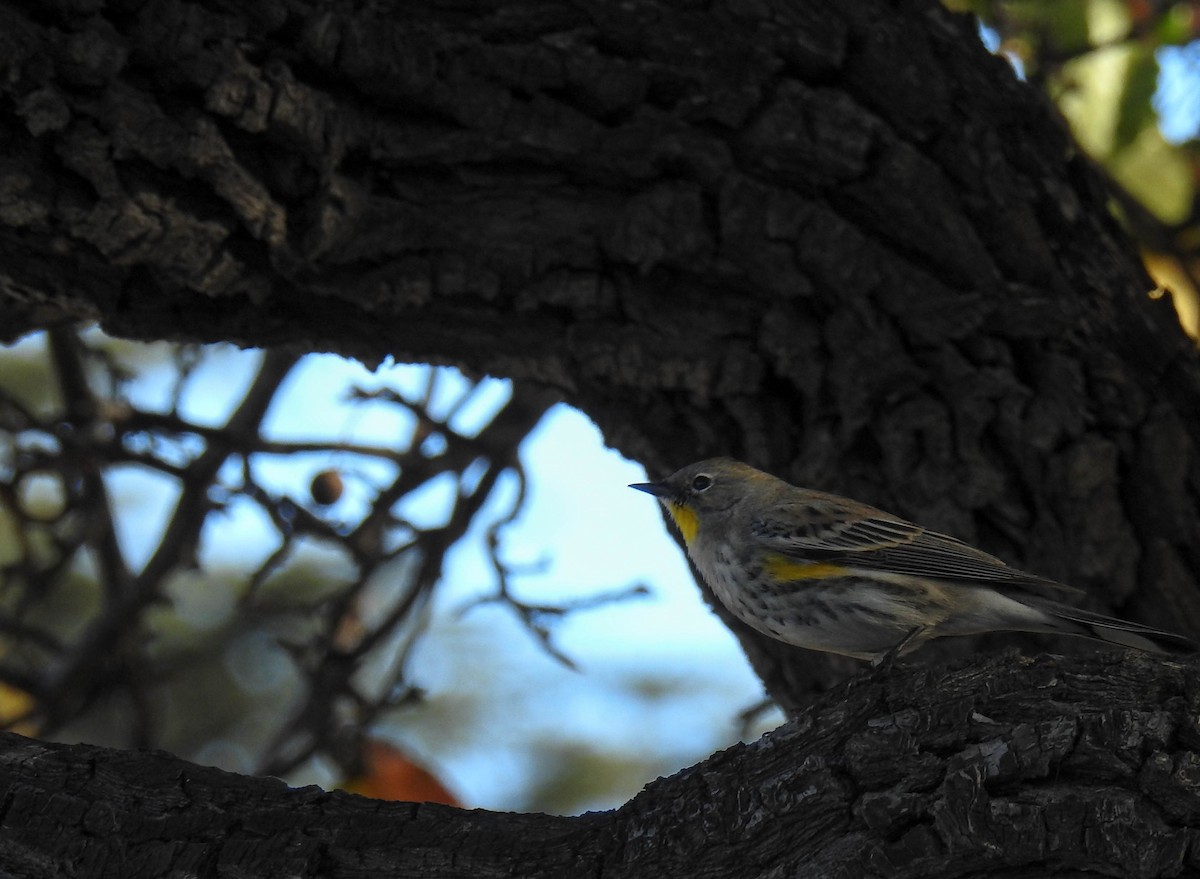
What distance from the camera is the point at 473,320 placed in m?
4.33

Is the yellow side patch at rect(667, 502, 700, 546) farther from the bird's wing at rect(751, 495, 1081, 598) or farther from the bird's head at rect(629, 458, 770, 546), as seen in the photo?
the bird's wing at rect(751, 495, 1081, 598)

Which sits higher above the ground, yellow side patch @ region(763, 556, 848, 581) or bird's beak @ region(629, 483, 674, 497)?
bird's beak @ region(629, 483, 674, 497)

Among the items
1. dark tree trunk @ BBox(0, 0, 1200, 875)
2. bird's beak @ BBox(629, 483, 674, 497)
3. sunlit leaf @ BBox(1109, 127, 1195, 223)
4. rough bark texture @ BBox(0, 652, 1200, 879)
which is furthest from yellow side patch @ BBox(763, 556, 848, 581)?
sunlit leaf @ BBox(1109, 127, 1195, 223)

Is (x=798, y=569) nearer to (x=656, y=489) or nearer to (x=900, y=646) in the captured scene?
(x=900, y=646)

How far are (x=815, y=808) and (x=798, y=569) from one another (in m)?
1.62

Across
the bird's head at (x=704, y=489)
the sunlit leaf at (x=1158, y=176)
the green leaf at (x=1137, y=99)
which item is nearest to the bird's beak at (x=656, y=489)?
the bird's head at (x=704, y=489)

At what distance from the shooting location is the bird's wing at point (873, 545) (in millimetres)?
4129

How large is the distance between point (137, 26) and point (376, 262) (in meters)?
0.96

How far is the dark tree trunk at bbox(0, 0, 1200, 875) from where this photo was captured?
12.5 feet

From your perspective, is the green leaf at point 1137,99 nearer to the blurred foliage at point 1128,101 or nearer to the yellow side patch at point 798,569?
the blurred foliage at point 1128,101

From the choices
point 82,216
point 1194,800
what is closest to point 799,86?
point 82,216

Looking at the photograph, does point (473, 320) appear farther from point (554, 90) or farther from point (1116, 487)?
point (1116, 487)

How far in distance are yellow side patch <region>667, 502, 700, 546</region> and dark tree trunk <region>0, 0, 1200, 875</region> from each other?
629 mm

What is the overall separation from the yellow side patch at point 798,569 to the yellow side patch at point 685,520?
0.66 m
